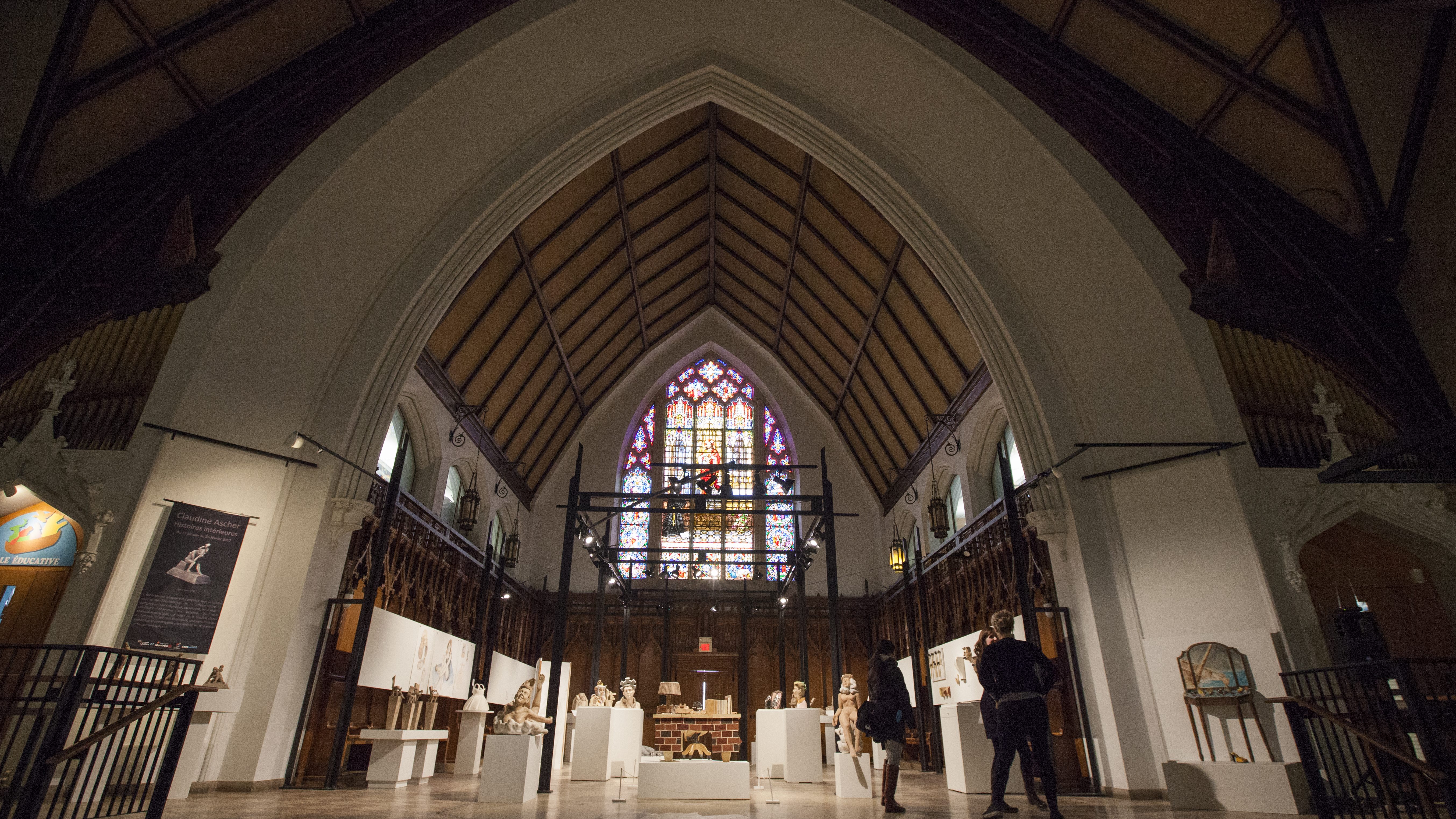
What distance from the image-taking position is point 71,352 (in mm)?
7445

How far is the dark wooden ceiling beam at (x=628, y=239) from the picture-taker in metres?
11.8

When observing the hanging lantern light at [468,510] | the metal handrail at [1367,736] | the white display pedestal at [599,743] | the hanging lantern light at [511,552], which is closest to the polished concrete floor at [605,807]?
the metal handrail at [1367,736]

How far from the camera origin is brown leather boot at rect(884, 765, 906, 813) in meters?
4.65

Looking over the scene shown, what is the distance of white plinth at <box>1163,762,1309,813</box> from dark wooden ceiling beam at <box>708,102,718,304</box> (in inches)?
402

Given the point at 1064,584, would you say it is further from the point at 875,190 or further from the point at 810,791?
the point at 875,190

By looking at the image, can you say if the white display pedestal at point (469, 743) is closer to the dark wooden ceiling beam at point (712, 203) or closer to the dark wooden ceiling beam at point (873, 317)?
the dark wooden ceiling beam at point (873, 317)

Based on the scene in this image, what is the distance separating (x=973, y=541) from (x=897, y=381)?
369cm

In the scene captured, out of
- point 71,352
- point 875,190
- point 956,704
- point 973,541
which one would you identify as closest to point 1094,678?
point 956,704

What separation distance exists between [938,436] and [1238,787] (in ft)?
27.9

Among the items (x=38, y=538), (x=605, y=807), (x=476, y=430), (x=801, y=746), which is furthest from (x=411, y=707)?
(x=476, y=430)

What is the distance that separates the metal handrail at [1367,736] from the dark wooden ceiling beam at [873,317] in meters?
7.03

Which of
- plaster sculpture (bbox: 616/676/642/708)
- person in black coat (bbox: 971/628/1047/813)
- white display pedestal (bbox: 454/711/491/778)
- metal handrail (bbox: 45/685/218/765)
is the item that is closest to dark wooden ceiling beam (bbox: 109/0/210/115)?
metal handrail (bbox: 45/685/218/765)

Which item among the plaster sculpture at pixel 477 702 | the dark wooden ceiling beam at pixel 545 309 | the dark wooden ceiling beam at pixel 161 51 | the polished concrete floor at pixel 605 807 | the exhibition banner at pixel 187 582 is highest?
the dark wooden ceiling beam at pixel 545 309

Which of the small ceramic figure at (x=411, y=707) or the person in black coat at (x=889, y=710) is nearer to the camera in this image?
the person in black coat at (x=889, y=710)
